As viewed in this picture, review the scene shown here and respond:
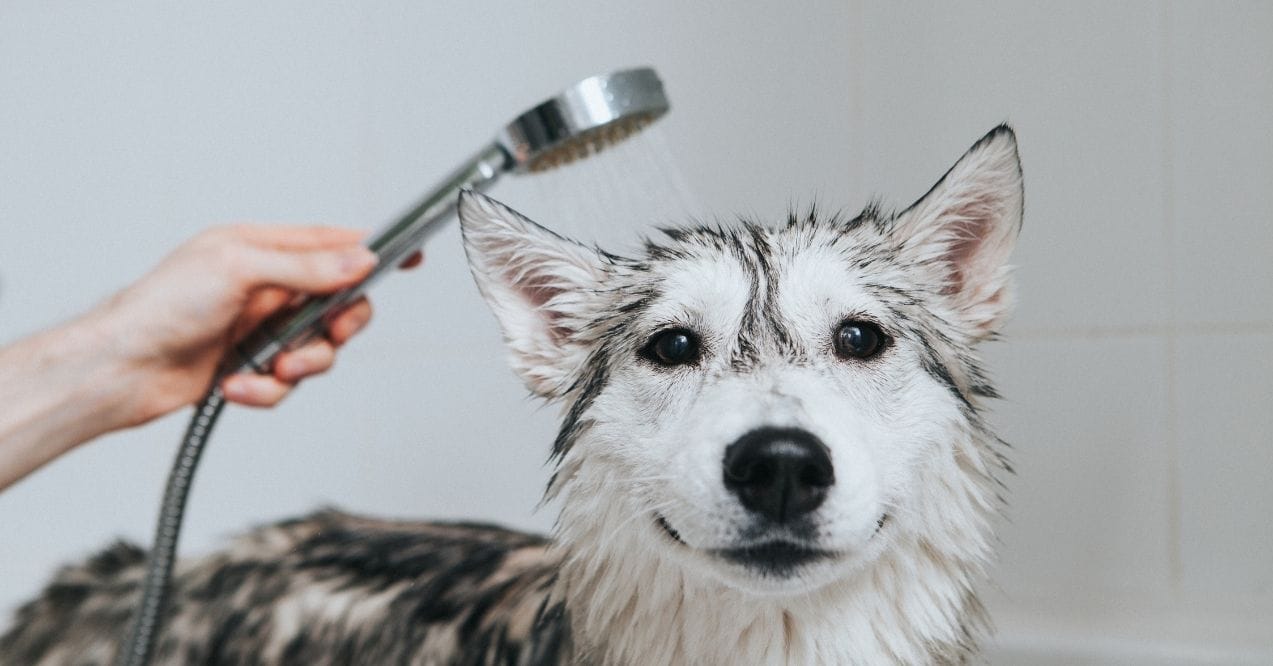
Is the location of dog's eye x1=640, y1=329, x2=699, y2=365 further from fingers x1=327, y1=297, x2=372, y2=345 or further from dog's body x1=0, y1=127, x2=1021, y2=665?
fingers x1=327, y1=297, x2=372, y2=345

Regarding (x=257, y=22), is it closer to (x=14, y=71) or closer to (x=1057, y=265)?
(x=14, y=71)

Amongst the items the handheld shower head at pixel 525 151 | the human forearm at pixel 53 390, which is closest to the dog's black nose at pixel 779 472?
the handheld shower head at pixel 525 151

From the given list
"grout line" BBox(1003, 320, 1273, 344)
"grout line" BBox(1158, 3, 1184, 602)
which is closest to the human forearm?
"grout line" BBox(1003, 320, 1273, 344)

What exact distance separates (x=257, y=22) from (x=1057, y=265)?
1.45 m

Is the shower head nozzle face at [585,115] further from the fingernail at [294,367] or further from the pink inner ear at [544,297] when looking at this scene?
the fingernail at [294,367]

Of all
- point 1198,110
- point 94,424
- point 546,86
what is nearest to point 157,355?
point 94,424

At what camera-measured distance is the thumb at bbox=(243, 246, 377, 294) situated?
1.15 meters

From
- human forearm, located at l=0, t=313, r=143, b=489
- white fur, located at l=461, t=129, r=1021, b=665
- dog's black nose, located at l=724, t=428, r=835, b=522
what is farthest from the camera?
human forearm, located at l=0, t=313, r=143, b=489

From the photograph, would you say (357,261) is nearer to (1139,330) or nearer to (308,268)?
(308,268)

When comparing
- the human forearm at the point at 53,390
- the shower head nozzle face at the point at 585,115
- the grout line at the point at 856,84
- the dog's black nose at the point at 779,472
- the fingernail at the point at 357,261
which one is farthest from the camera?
the grout line at the point at 856,84

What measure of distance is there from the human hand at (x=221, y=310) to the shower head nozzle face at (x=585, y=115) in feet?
0.74

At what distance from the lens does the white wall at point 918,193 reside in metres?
1.31

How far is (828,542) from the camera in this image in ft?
2.66

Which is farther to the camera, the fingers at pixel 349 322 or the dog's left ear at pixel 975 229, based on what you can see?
the fingers at pixel 349 322
